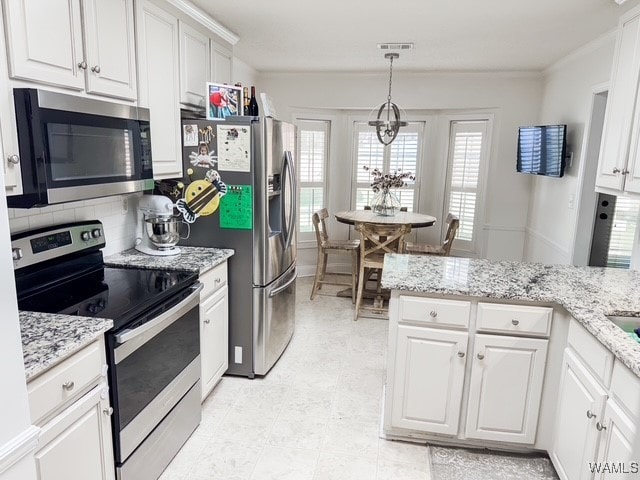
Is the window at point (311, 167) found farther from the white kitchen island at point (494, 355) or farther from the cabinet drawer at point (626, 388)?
the cabinet drawer at point (626, 388)

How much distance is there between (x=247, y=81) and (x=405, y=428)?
12.7ft

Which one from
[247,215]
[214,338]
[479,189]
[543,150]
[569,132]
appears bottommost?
[214,338]

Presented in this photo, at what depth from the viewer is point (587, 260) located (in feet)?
11.3

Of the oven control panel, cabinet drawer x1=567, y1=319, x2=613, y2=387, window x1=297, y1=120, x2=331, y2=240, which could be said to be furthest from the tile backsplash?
window x1=297, y1=120, x2=331, y2=240

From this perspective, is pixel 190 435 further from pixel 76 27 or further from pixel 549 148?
pixel 549 148

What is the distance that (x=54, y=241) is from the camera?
2035mm

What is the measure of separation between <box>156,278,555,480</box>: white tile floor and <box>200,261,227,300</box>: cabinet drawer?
0.73 metres

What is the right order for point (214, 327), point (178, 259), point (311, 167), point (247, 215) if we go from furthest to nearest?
point (311, 167)
point (247, 215)
point (214, 327)
point (178, 259)

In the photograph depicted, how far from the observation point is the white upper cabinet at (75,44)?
1.48 metres

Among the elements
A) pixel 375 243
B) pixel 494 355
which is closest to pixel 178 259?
pixel 494 355

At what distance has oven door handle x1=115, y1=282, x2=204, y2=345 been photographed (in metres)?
1.66

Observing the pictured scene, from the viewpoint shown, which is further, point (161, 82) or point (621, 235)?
point (621, 235)

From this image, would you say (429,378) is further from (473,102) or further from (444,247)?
(473,102)

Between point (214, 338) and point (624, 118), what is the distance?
2.57 meters
